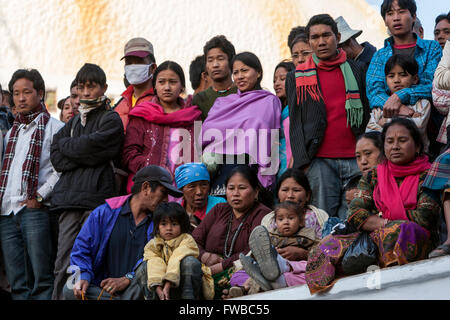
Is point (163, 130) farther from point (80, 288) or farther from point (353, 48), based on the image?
point (353, 48)

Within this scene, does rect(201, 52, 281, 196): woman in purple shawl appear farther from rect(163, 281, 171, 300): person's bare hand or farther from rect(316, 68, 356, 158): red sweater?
rect(163, 281, 171, 300): person's bare hand

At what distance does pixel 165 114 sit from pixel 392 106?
2023mm

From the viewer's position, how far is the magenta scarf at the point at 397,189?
4035 millimetres

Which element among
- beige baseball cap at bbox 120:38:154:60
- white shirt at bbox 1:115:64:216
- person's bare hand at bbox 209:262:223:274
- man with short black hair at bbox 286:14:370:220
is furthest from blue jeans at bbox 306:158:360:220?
white shirt at bbox 1:115:64:216

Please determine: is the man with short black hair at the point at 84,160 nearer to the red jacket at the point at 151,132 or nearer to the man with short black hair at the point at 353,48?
the red jacket at the point at 151,132

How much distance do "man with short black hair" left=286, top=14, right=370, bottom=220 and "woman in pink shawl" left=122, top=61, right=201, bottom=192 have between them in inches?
39.0

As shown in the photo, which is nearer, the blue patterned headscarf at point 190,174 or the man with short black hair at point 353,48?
the blue patterned headscarf at point 190,174

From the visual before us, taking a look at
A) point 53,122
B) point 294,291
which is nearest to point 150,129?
point 53,122

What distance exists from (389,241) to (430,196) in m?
0.44

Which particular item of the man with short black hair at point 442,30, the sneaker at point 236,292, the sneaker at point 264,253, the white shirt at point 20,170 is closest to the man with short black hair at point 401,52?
the man with short black hair at point 442,30

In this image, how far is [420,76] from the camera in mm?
5152

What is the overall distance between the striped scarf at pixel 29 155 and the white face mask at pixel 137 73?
864 mm

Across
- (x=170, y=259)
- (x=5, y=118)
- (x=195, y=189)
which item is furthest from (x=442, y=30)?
(x=5, y=118)

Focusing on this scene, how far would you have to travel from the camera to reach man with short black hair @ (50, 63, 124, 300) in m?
5.39
